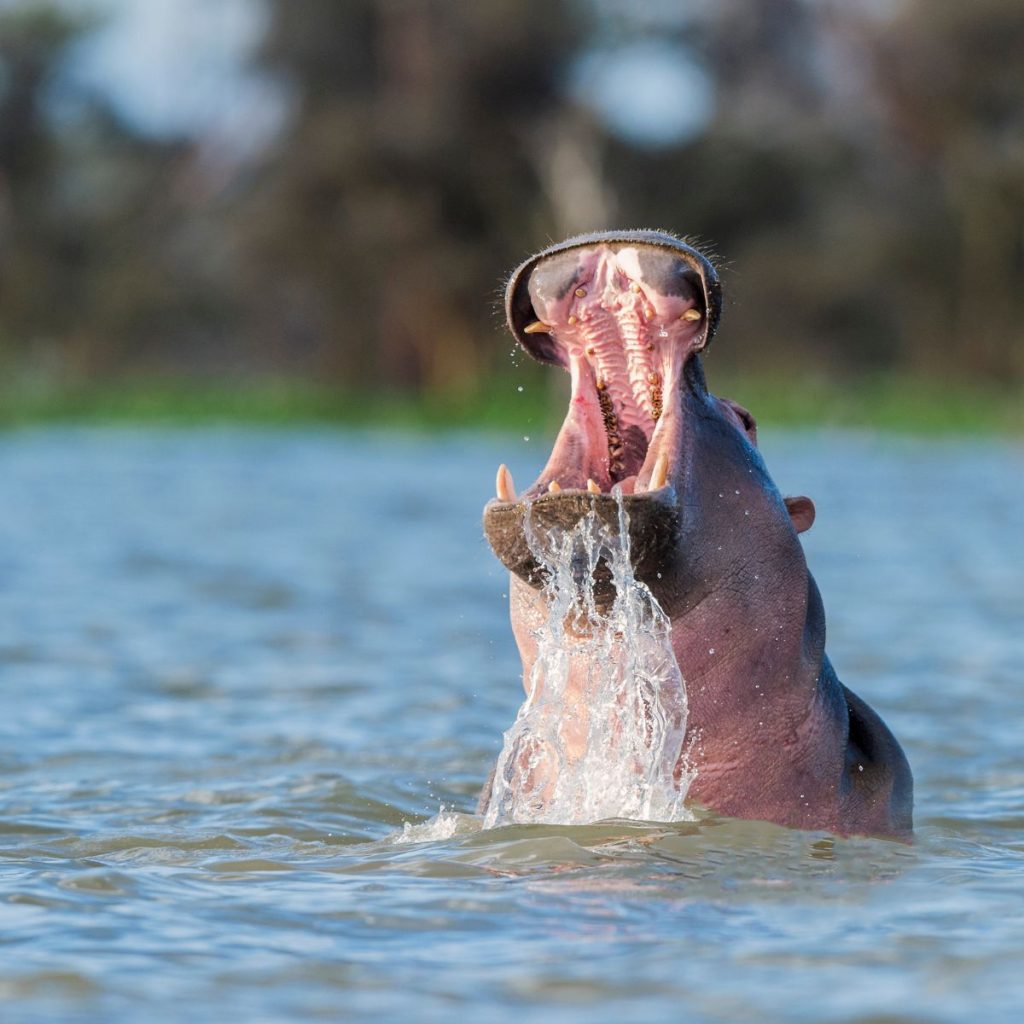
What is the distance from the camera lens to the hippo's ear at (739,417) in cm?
373

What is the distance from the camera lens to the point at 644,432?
369cm

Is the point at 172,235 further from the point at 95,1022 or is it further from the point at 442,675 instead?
the point at 95,1022

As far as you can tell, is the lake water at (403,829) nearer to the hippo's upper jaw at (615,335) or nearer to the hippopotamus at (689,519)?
the hippopotamus at (689,519)

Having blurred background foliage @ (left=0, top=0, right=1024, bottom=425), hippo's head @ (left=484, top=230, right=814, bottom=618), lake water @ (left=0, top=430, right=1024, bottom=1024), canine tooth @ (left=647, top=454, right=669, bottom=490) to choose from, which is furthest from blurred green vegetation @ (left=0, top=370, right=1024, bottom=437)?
canine tooth @ (left=647, top=454, right=669, bottom=490)

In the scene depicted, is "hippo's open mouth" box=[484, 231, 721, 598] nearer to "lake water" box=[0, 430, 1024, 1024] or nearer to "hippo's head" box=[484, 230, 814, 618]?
"hippo's head" box=[484, 230, 814, 618]

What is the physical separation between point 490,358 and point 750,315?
4246 mm

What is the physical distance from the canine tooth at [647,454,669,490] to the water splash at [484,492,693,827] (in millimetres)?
111

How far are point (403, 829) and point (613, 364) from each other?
1.31m

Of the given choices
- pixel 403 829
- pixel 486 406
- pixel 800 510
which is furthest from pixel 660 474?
pixel 486 406

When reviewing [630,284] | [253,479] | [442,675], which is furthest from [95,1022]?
[253,479]

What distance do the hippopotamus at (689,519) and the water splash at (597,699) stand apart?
0.8 inches

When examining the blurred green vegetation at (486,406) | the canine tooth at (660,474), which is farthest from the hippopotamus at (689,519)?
the blurred green vegetation at (486,406)

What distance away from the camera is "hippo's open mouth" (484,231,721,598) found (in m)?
3.40

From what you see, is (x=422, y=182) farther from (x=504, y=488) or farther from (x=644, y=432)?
(x=504, y=488)
